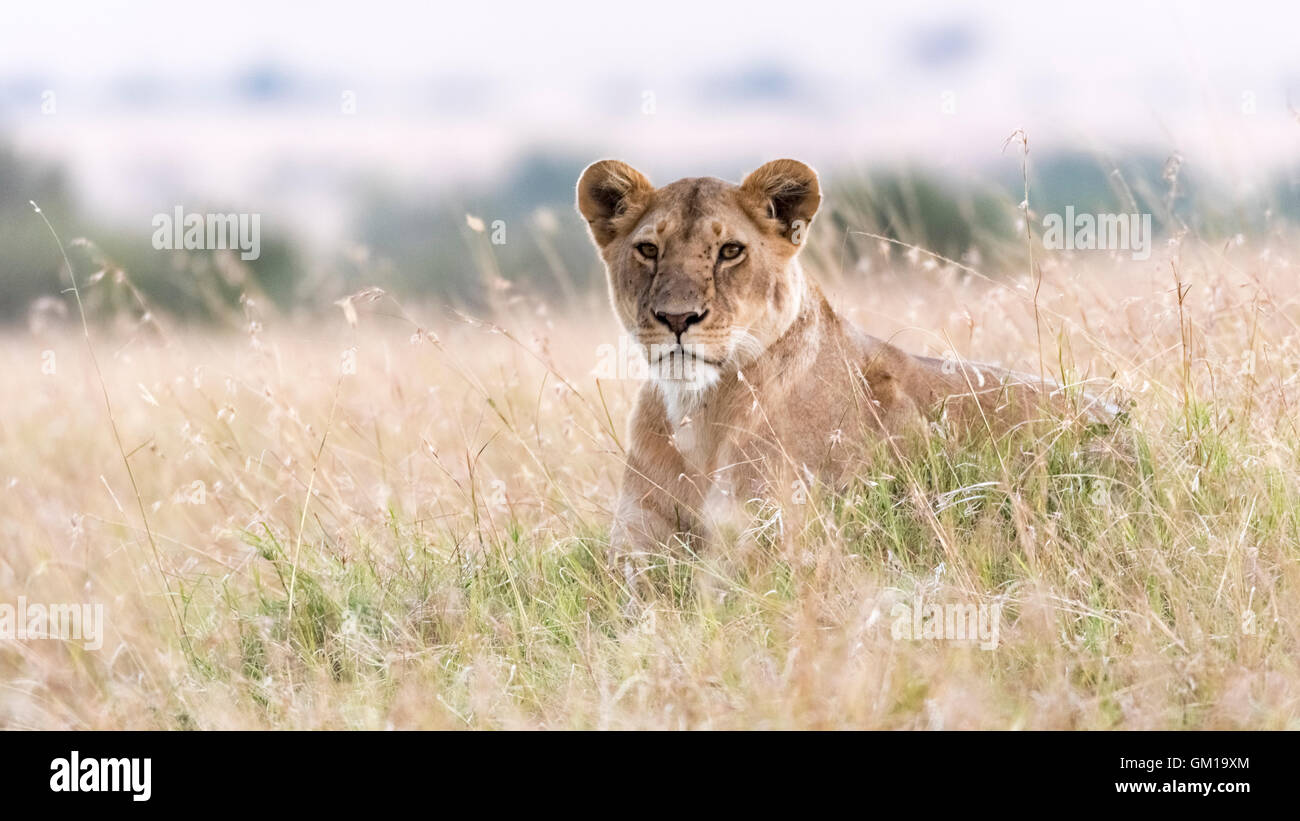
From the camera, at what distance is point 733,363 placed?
5188mm

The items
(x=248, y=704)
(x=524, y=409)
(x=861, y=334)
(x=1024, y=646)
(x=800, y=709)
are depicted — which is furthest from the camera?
(x=524, y=409)

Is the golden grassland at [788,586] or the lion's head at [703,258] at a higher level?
the lion's head at [703,258]

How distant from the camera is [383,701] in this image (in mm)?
4465

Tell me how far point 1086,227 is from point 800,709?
3105 mm

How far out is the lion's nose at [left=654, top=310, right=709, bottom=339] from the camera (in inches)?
194

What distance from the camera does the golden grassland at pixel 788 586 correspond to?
4.09m

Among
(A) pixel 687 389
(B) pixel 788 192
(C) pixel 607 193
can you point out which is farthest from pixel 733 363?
(C) pixel 607 193

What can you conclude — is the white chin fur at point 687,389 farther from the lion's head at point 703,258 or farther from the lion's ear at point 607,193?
the lion's ear at point 607,193

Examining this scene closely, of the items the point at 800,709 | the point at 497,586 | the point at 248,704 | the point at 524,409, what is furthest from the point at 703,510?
the point at 524,409

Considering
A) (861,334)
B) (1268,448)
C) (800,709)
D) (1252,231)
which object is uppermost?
(1252,231)

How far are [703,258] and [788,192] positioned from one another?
546 mm

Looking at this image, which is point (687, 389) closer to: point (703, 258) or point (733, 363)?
point (733, 363)

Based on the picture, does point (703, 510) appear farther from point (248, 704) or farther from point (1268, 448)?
point (1268, 448)

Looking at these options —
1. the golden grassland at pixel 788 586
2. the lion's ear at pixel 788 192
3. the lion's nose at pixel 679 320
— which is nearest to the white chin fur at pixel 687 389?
the lion's nose at pixel 679 320
